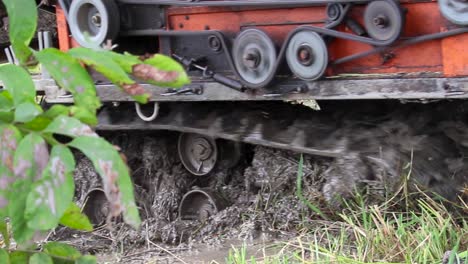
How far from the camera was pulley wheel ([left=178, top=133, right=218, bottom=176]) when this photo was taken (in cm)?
608

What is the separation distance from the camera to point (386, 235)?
171 inches

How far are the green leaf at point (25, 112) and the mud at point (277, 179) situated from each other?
151 inches

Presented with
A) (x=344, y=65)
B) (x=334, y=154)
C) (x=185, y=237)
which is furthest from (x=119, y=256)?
(x=344, y=65)

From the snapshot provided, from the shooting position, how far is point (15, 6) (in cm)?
128

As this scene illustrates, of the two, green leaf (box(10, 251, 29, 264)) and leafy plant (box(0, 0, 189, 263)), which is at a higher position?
leafy plant (box(0, 0, 189, 263))

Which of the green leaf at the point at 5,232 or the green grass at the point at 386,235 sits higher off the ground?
the green leaf at the point at 5,232

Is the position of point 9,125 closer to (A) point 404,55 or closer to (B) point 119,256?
(A) point 404,55

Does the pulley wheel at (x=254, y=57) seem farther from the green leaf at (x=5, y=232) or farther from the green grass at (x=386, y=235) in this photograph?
the green leaf at (x=5, y=232)

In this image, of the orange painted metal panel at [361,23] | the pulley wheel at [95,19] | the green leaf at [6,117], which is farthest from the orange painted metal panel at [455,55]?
the green leaf at [6,117]

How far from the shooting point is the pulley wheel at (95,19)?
518 centimetres

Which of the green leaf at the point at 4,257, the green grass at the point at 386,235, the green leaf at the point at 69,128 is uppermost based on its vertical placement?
the green leaf at the point at 69,128

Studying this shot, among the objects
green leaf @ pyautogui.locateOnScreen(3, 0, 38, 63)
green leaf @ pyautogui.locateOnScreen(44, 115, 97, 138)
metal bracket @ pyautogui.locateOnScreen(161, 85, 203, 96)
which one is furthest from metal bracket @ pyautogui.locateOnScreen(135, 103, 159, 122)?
green leaf @ pyautogui.locateOnScreen(44, 115, 97, 138)

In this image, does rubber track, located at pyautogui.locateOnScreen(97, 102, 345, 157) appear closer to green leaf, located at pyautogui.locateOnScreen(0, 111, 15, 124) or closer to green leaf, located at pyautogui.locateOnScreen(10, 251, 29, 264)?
green leaf, located at pyautogui.locateOnScreen(10, 251, 29, 264)

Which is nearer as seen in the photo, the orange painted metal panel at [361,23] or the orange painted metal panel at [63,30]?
the orange painted metal panel at [361,23]
